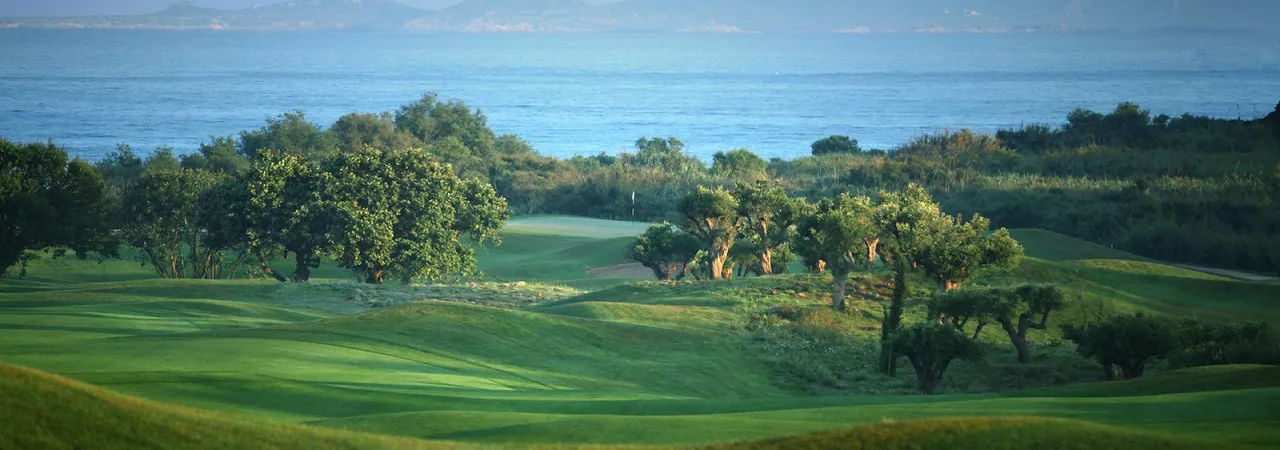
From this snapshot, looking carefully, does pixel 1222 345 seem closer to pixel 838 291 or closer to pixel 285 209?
pixel 838 291

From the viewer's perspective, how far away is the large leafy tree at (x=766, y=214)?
1736 inches

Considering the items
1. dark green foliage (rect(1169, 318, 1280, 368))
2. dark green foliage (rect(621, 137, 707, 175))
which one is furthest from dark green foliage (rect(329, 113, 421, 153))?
dark green foliage (rect(1169, 318, 1280, 368))

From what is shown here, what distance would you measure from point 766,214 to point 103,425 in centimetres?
3513

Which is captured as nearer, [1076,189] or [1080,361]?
[1080,361]

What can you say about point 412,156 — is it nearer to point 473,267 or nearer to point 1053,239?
point 473,267

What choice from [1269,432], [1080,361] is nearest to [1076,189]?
[1080,361]

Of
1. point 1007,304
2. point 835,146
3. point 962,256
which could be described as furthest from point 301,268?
point 835,146

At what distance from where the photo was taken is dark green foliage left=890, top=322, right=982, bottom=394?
29.3 metres

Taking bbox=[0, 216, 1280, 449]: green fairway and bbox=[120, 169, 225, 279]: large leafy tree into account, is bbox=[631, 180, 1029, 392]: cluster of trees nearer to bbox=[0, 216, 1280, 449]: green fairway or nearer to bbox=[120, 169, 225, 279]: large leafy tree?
bbox=[0, 216, 1280, 449]: green fairway

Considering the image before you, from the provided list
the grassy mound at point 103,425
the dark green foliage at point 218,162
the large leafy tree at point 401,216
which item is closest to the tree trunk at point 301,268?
the large leafy tree at point 401,216

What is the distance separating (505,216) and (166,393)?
30.4 m

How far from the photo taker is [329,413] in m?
18.2

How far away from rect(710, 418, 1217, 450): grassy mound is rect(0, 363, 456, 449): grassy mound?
4317mm

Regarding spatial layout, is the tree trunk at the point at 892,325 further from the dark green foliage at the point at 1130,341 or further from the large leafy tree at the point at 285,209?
the large leafy tree at the point at 285,209
